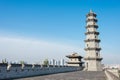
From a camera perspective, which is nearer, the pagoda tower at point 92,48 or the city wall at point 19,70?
the city wall at point 19,70

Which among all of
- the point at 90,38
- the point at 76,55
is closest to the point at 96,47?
the point at 90,38

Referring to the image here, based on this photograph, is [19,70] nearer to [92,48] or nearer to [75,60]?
[92,48]

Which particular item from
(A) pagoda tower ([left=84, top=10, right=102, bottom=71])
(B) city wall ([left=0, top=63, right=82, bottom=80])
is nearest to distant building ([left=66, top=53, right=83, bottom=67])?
(A) pagoda tower ([left=84, top=10, right=102, bottom=71])

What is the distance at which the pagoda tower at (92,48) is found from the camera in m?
74.7

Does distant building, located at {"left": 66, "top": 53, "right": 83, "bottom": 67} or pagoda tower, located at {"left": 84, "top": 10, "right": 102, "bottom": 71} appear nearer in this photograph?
pagoda tower, located at {"left": 84, "top": 10, "right": 102, "bottom": 71}

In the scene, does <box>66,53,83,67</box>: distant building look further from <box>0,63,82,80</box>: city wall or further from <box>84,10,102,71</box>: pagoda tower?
<box>0,63,82,80</box>: city wall

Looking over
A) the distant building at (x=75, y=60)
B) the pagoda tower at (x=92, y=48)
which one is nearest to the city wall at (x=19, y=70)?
the pagoda tower at (x=92, y=48)

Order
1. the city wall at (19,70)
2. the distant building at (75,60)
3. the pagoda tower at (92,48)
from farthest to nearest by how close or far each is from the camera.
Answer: the distant building at (75,60) < the pagoda tower at (92,48) < the city wall at (19,70)

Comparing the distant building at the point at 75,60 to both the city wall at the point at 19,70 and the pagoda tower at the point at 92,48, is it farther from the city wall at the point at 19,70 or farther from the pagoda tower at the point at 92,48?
the city wall at the point at 19,70

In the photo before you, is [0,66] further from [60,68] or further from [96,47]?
[96,47]

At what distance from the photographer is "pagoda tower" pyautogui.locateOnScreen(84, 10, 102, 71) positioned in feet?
245

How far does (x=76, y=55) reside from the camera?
81750 mm

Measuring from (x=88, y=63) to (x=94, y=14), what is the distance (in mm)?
17245

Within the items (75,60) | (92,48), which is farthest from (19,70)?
(75,60)
